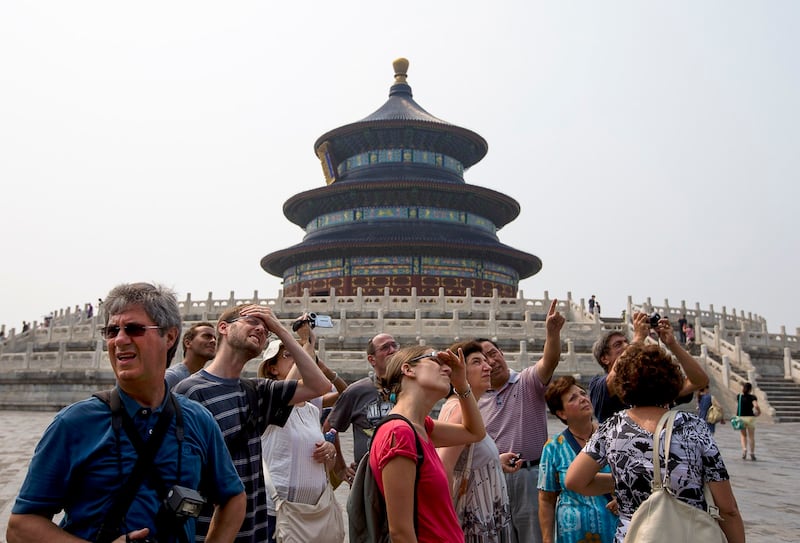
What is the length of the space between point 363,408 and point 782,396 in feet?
61.1

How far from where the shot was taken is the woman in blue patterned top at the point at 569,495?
3.54m

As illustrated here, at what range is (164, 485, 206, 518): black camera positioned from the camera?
6.93 ft

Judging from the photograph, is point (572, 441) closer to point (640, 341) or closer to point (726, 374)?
point (640, 341)

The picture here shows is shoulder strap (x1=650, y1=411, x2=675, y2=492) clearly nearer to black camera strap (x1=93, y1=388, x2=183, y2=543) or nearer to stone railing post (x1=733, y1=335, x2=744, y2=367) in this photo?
black camera strap (x1=93, y1=388, x2=183, y2=543)

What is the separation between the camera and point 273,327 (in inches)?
131

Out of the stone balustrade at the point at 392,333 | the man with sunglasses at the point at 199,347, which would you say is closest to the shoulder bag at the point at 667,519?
the man with sunglasses at the point at 199,347

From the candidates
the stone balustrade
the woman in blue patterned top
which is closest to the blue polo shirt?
the woman in blue patterned top

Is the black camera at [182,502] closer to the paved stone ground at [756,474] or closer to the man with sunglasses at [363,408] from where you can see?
the man with sunglasses at [363,408]

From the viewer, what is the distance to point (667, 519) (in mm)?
2703

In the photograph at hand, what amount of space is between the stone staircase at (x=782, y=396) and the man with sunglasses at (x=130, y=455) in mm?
18880

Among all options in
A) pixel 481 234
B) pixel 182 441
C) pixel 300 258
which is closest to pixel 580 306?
pixel 481 234

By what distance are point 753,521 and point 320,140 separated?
112 feet

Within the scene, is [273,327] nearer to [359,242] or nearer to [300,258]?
[359,242]

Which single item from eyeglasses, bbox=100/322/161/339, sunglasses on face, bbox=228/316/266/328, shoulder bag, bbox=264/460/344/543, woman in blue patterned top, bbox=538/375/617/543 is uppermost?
sunglasses on face, bbox=228/316/266/328
